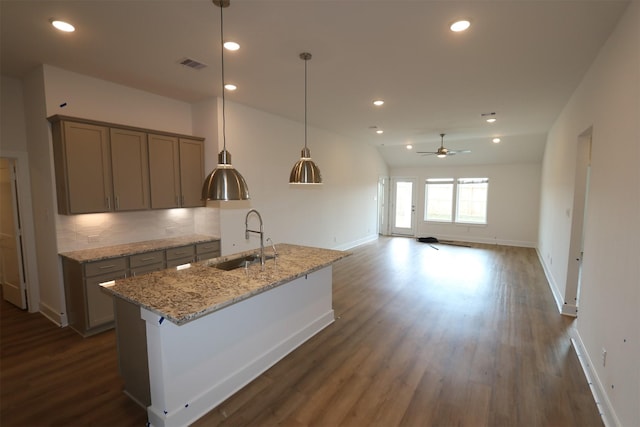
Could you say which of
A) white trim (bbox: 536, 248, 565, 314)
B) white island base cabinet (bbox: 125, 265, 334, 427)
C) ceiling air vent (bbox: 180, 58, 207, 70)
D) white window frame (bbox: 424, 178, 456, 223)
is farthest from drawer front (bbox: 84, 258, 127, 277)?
white window frame (bbox: 424, 178, 456, 223)

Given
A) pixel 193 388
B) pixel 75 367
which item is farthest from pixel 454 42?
pixel 75 367

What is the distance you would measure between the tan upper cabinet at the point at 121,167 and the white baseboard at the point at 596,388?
486 cm

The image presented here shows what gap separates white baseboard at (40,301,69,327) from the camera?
11.7ft

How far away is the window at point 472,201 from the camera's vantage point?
9.34m

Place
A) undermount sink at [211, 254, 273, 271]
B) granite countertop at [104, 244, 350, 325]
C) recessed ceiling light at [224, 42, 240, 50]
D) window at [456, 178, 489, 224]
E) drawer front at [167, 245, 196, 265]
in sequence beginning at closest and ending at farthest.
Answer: granite countertop at [104, 244, 350, 325] < recessed ceiling light at [224, 42, 240, 50] < undermount sink at [211, 254, 273, 271] < drawer front at [167, 245, 196, 265] < window at [456, 178, 489, 224]

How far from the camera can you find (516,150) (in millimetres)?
8156

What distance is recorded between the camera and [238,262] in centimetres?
319

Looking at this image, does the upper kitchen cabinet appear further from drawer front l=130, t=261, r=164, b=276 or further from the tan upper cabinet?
drawer front l=130, t=261, r=164, b=276

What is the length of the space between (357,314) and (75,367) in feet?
9.84

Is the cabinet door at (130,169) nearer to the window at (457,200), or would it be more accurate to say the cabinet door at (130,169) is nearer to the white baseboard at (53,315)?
the white baseboard at (53,315)

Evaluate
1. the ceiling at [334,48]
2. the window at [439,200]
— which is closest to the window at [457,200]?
the window at [439,200]

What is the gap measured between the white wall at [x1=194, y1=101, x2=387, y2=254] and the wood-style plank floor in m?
1.95

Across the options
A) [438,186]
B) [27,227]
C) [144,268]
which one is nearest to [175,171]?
[144,268]

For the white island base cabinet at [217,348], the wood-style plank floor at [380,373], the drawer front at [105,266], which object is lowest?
the wood-style plank floor at [380,373]
